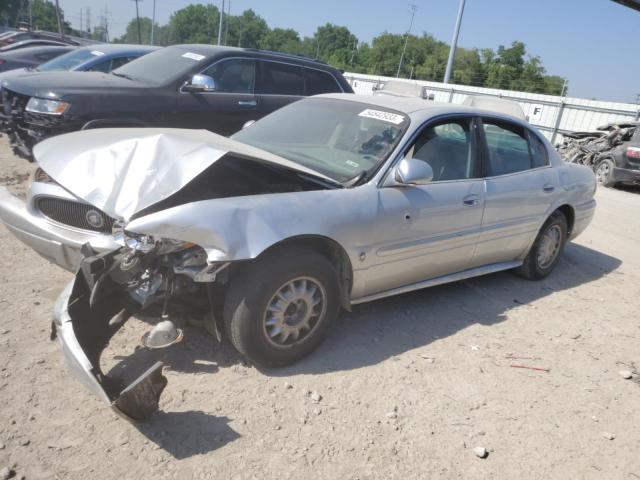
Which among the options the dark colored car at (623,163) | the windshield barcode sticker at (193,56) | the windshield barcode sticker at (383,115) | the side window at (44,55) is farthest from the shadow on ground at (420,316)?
the side window at (44,55)

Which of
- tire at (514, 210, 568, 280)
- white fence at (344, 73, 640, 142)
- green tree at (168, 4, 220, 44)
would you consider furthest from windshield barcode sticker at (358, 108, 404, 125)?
green tree at (168, 4, 220, 44)

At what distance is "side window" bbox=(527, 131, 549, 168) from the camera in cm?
487

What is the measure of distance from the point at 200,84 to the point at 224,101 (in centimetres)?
58

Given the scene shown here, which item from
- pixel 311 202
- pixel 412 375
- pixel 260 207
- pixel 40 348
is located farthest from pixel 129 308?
pixel 412 375

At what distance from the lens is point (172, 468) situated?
2.36 metres

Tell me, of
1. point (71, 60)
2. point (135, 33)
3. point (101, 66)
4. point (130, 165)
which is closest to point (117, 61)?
point (101, 66)

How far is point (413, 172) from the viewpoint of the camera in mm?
3396

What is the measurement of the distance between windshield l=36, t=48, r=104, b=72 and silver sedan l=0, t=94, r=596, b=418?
5602 millimetres

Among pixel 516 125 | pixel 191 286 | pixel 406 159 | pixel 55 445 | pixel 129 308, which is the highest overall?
pixel 516 125

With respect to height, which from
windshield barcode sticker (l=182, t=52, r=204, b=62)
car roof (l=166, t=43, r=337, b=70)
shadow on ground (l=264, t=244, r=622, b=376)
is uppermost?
car roof (l=166, t=43, r=337, b=70)

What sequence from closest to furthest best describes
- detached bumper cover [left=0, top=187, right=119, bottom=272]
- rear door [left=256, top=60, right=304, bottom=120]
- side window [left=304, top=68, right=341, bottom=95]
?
detached bumper cover [left=0, top=187, right=119, bottom=272], rear door [left=256, top=60, right=304, bottom=120], side window [left=304, top=68, right=341, bottom=95]

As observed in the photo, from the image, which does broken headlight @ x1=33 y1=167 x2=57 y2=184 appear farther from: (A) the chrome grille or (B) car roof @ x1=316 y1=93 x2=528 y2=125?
(B) car roof @ x1=316 y1=93 x2=528 y2=125

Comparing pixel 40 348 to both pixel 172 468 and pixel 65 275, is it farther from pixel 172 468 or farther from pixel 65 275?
pixel 172 468

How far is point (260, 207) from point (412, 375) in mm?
1489
